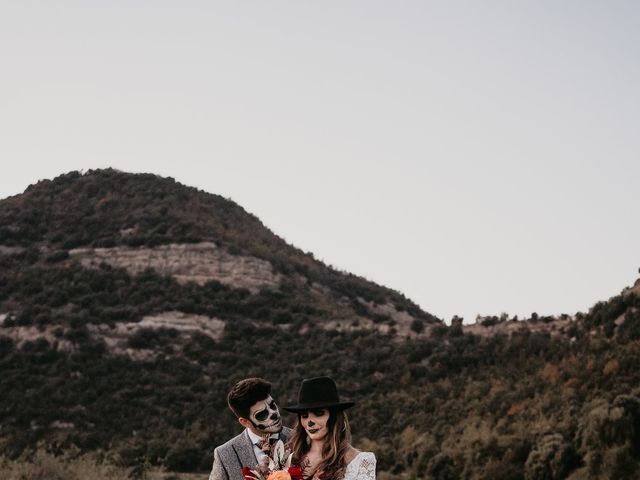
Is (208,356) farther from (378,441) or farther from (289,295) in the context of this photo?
(378,441)

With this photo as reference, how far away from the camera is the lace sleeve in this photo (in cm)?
425

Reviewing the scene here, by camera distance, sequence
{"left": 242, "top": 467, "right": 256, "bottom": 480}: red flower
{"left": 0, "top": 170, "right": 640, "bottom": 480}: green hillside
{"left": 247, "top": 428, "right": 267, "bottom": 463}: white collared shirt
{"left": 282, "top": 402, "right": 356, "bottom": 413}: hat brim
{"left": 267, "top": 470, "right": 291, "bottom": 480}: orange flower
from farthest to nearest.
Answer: {"left": 0, "top": 170, "right": 640, "bottom": 480}: green hillside, {"left": 247, "top": 428, "right": 267, "bottom": 463}: white collared shirt, {"left": 242, "top": 467, "right": 256, "bottom": 480}: red flower, {"left": 282, "top": 402, "right": 356, "bottom": 413}: hat brim, {"left": 267, "top": 470, "right": 291, "bottom": 480}: orange flower

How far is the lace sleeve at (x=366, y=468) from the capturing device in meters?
4.25

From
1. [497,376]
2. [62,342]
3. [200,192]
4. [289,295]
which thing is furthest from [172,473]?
[200,192]

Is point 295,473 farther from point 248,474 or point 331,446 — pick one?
point 248,474

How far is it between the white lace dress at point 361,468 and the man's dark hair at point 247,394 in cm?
88

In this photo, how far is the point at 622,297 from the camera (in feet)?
108

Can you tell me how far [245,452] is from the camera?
512cm

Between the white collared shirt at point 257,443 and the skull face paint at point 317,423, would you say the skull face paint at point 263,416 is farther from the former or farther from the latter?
the skull face paint at point 317,423

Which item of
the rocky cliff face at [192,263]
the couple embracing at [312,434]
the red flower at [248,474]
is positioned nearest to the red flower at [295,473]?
the couple embracing at [312,434]

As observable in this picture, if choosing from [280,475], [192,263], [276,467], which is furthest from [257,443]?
[192,263]

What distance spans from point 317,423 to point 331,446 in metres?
0.14

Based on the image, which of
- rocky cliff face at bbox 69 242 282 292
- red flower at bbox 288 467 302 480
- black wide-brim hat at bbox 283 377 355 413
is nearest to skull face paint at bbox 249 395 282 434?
black wide-brim hat at bbox 283 377 355 413

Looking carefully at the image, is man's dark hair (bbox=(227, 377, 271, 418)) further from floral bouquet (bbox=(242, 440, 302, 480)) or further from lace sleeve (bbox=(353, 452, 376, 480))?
lace sleeve (bbox=(353, 452, 376, 480))
